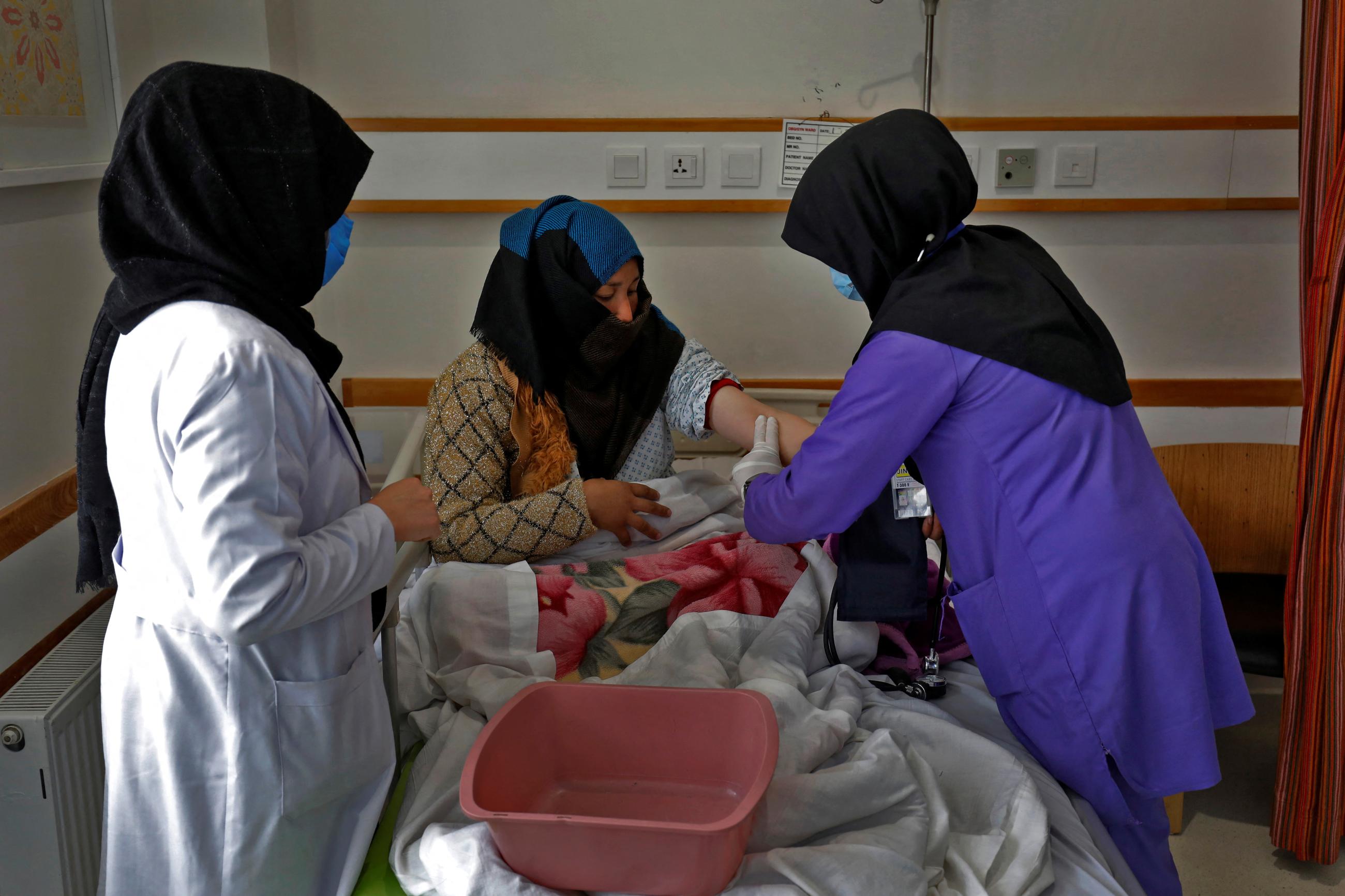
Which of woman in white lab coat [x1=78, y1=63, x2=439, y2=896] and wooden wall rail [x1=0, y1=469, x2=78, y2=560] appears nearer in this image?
woman in white lab coat [x1=78, y1=63, x2=439, y2=896]

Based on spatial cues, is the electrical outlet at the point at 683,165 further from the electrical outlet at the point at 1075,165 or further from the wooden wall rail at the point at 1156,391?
the electrical outlet at the point at 1075,165

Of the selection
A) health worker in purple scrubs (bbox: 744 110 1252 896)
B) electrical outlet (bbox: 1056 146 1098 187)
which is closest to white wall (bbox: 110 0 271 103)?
health worker in purple scrubs (bbox: 744 110 1252 896)

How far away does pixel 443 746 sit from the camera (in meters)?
1.46

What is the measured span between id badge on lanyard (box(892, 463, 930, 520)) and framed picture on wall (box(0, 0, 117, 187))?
5.10 ft

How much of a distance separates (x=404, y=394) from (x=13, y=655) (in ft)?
4.37

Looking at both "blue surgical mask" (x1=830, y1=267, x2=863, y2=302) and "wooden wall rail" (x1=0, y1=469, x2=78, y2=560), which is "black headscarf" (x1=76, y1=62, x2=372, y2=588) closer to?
"wooden wall rail" (x1=0, y1=469, x2=78, y2=560)

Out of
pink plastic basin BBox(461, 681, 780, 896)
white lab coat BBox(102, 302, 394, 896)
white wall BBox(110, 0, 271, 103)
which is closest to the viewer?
white lab coat BBox(102, 302, 394, 896)

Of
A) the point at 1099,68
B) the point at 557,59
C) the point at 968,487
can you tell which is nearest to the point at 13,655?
the point at 968,487

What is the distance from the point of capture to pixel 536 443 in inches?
78.5

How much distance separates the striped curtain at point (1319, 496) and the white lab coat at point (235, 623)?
178 centimetres

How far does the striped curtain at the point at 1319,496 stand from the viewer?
1.89 m

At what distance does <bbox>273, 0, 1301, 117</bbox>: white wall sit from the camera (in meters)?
2.69

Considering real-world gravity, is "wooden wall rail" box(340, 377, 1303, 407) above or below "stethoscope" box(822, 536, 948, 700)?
above

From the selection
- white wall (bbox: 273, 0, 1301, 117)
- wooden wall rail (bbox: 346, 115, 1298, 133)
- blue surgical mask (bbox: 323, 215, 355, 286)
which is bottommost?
blue surgical mask (bbox: 323, 215, 355, 286)
